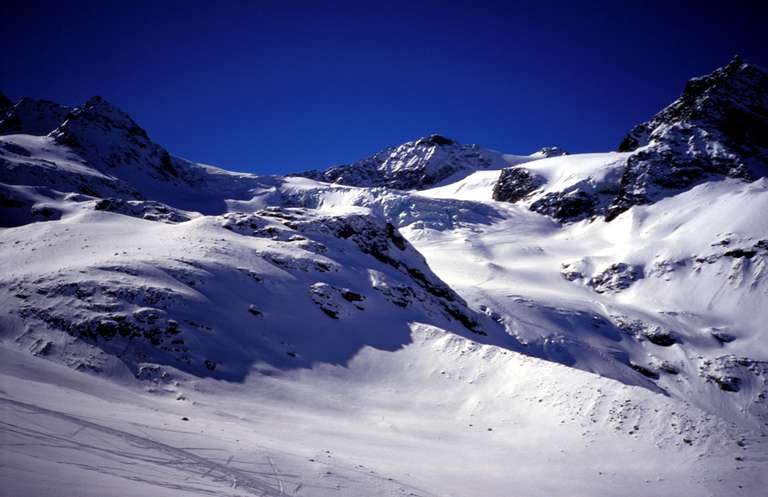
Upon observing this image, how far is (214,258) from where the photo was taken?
26328mm

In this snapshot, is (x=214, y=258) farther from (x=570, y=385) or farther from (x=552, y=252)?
(x=552, y=252)

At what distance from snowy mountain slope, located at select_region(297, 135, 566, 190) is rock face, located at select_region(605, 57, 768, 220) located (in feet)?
245

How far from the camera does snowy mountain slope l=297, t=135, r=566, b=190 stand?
16662 centimetres

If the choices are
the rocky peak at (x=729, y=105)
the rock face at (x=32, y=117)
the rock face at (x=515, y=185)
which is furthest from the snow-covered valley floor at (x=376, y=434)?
the rock face at (x=32, y=117)

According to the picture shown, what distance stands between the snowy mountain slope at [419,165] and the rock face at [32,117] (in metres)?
86.3

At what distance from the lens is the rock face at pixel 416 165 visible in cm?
16712

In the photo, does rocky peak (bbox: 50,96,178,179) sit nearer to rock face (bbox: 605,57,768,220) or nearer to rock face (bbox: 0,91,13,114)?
rock face (bbox: 0,91,13,114)

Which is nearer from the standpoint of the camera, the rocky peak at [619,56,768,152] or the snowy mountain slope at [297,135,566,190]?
the rocky peak at [619,56,768,152]

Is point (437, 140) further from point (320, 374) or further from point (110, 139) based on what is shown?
point (320, 374)

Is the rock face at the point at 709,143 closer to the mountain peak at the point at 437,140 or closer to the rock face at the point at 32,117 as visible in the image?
the mountain peak at the point at 437,140

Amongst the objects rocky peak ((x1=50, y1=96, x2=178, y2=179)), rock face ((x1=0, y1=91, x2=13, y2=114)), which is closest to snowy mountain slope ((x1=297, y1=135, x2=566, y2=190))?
rocky peak ((x1=50, y1=96, x2=178, y2=179))

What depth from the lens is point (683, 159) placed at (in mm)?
87375

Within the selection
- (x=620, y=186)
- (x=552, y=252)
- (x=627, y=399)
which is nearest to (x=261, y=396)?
(x=627, y=399)

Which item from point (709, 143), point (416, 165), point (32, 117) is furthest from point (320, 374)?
point (416, 165)
